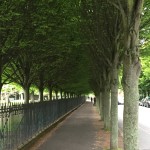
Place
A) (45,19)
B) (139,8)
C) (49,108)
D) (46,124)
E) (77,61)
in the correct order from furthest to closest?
(77,61), (49,108), (46,124), (45,19), (139,8)

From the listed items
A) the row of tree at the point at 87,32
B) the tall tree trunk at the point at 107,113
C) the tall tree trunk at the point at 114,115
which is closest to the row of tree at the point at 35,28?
the row of tree at the point at 87,32

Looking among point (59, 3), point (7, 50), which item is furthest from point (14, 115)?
point (59, 3)

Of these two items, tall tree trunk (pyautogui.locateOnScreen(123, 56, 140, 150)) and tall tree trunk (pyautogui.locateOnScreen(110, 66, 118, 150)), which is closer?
tall tree trunk (pyautogui.locateOnScreen(123, 56, 140, 150))

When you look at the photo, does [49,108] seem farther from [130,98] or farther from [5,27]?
[130,98]

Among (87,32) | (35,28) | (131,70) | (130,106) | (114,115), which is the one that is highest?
A: (87,32)

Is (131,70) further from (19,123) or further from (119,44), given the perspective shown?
(19,123)

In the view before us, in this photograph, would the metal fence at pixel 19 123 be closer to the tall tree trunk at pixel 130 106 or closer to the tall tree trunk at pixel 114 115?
the tall tree trunk at pixel 114 115

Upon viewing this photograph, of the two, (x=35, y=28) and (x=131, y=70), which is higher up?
(x=35, y=28)

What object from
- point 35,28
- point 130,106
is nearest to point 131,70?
point 130,106

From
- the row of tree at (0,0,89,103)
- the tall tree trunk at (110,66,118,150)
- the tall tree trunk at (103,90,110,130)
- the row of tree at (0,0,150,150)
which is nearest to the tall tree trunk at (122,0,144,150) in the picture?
the row of tree at (0,0,150,150)

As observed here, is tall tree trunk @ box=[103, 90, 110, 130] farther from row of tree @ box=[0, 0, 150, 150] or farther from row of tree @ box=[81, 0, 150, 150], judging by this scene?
row of tree @ box=[0, 0, 150, 150]

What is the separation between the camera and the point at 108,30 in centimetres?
1451

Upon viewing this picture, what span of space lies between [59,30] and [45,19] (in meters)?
2.27

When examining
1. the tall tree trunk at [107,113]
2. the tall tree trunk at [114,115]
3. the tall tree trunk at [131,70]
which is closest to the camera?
the tall tree trunk at [131,70]
